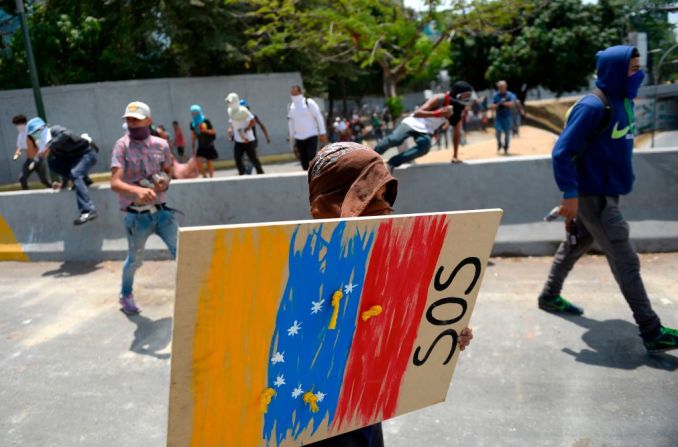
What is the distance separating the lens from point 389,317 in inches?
68.1

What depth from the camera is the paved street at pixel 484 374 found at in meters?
3.12

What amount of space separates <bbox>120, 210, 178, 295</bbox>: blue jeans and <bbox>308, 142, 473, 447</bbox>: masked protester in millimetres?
3357

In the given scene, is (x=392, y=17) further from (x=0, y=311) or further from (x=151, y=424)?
(x=151, y=424)

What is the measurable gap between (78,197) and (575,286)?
5.57 meters

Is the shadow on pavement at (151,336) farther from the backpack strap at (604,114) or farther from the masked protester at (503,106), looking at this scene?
the masked protester at (503,106)

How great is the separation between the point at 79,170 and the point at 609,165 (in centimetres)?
575

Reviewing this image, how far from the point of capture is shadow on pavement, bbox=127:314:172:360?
4363mm

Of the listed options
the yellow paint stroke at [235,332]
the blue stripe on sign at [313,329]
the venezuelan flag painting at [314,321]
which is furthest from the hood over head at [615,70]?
the yellow paint stroke at [235,332]

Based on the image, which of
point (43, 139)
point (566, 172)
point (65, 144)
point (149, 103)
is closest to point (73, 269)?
point (65, 144)

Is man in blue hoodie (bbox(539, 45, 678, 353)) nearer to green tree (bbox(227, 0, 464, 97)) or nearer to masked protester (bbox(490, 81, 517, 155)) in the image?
masked protester (bbox(490, 81, 517, 155))

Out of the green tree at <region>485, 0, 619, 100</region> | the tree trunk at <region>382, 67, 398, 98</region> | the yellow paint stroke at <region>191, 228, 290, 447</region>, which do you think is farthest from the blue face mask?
the green tree at <region>485, 0, 619, 100</region>

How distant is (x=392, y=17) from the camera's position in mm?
16078

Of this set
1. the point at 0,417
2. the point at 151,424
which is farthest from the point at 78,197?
the point at 151,424

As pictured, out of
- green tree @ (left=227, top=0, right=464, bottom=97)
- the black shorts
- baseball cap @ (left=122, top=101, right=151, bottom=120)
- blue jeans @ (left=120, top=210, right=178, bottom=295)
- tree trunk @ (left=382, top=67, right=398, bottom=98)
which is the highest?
green tree @ (left=227, top=0, right=464, bottom=97)
